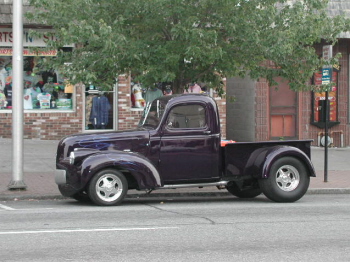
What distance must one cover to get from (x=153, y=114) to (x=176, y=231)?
3828 mm

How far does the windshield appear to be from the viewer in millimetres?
12344

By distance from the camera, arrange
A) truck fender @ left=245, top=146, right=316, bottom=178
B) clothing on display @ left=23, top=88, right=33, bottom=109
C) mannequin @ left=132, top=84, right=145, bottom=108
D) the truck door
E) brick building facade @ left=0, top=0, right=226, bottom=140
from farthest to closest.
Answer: mannequin @ left=132, top=84, right=145, bottom=108
clothing on display @ left=23, top=88, right=33, bottom=109
brick building facade @ left=0, top=0, right=226, bottom=140
truck fender @ left=245, top=146, right=316, bottom=178
the truck door

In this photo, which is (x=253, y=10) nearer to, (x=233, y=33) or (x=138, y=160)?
(x=233, y=33)

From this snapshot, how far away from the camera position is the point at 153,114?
12609 millimetres

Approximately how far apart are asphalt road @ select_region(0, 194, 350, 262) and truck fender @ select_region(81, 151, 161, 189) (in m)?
0.47

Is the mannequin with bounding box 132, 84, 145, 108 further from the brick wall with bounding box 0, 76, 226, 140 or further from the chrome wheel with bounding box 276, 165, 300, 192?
the chrome wheel with bounding box 276, 165, 300, 192

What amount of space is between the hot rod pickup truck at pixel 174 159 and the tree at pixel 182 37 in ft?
5.05

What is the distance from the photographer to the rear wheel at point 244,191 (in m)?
13.2

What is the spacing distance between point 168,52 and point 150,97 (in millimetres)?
7734

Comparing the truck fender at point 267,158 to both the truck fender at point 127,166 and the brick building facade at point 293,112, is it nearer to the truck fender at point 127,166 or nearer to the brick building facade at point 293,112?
the truck fender at point 127,166

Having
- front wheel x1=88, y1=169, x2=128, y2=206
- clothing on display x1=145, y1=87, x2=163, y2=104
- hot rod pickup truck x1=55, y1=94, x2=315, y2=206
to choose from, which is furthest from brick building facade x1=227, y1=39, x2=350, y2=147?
front wheel x1=88, y1=169, x2=128, y2=206

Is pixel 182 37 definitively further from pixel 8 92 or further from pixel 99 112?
pixel 8 92

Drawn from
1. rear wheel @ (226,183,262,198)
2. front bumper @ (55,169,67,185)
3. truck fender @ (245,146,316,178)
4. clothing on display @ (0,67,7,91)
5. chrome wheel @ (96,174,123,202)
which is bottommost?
rear wheel @ (226,183,262,198)

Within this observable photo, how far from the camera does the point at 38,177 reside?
1590 cm
